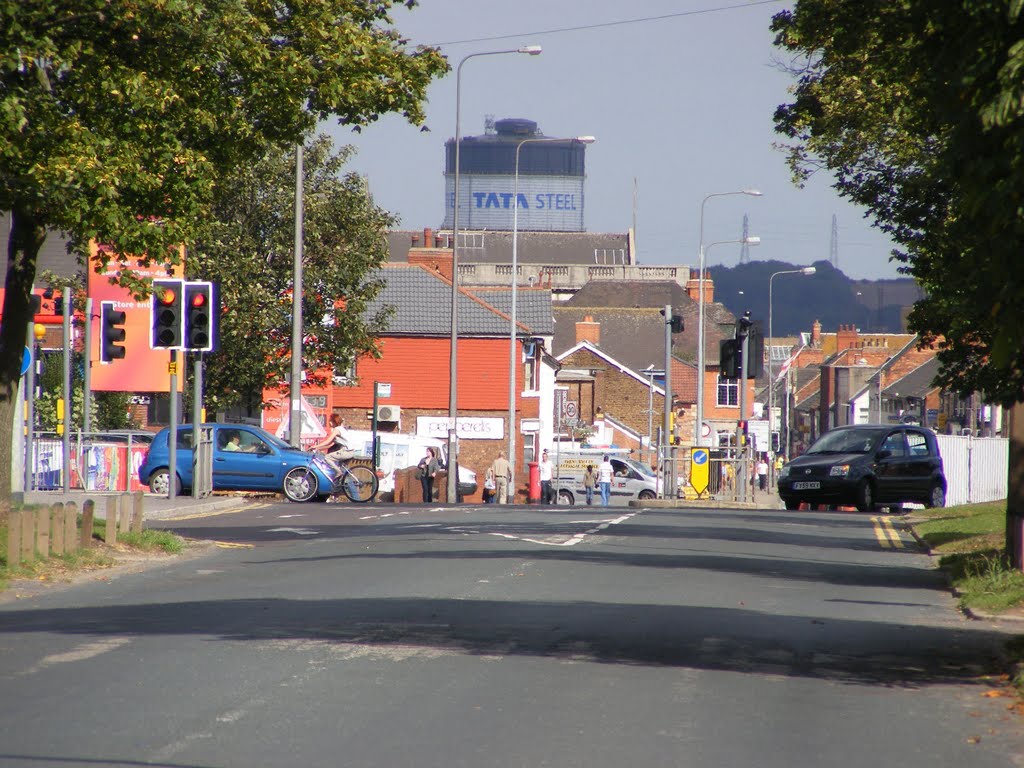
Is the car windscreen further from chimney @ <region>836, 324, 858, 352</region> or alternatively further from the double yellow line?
chimney @ <region>836, 324, 858, 352</region>

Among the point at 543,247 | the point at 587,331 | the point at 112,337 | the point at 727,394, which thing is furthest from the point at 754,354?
the point at 543,247

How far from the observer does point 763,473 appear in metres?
84.1

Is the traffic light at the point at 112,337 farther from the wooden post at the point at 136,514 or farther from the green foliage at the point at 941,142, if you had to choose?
the green foliage at the point at 941,142

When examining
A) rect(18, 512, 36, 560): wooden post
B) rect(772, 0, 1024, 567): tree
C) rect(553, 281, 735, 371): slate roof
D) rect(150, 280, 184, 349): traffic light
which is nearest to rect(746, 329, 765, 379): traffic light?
rect(772, 0, 1024, 567): tree

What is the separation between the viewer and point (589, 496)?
49000 mm

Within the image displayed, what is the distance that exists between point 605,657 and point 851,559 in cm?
981

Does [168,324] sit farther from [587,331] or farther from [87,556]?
[587,331]

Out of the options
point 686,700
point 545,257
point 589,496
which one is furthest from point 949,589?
point 545,257

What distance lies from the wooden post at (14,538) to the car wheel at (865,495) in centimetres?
1959

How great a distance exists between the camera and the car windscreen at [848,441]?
99.5 feet

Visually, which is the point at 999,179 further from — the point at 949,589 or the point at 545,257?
the point at 545,257

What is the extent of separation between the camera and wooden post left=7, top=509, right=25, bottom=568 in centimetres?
1445

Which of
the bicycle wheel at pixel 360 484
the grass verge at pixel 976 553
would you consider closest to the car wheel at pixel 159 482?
the bicycle wheel at pixel 360 484

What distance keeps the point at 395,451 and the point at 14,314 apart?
3435cm
